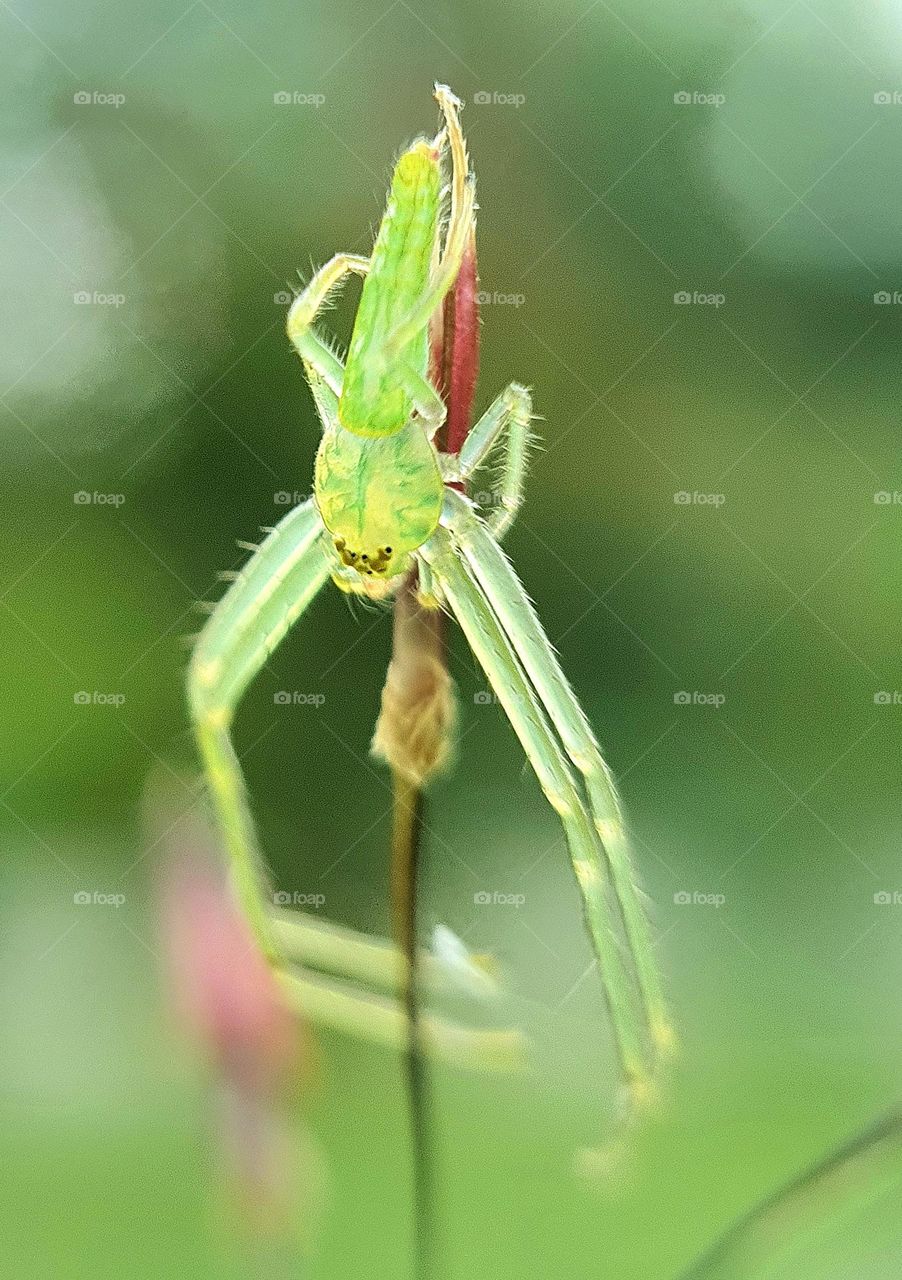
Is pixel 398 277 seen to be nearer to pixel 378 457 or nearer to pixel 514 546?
pixel 378 457

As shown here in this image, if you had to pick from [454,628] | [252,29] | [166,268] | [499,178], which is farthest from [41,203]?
[454,628]

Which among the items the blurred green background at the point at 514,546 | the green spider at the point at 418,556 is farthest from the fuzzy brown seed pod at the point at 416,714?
the blurred green background at the point at 514,546

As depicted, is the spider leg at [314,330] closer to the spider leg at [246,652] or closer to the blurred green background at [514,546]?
the spider leg at [246,652]

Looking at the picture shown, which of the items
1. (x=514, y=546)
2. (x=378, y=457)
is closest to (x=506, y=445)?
(x=378, y=457)

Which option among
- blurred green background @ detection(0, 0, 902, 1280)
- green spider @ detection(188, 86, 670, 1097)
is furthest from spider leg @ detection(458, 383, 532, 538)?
blurred green background @ detection(0, 0, 902, 1280)

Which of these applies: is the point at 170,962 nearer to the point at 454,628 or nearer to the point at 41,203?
the point at 454,628

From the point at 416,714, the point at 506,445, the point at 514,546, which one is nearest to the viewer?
the point at 416,714
